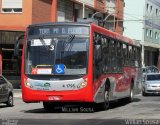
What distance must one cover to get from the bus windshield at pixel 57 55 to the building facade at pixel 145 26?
54.7 m

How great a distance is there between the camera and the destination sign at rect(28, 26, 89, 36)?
19.4 m

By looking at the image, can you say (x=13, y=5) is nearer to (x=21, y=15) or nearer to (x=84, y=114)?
(x=21, y=15)

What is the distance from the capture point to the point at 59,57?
1908 centimetres

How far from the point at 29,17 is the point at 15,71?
20.6ft

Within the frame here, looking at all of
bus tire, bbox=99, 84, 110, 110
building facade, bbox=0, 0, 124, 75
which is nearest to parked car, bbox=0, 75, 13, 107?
bus tire, bbox=99, 84, 110, 110

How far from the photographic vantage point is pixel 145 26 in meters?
76.1

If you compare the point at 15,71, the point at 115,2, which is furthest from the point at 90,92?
the point at 115,2

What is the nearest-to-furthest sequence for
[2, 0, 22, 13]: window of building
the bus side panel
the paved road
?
the paved road
the bus side panel
[2, 0, 22, 13]: window of building

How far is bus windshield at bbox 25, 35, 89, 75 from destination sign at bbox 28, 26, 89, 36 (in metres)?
0.22

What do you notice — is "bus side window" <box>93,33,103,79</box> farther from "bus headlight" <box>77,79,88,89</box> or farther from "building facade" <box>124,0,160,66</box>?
"building facade" <box>124,0,160,66</box>

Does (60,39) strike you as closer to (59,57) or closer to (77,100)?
(59,57)

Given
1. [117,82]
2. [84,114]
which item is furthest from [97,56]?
[117,82]

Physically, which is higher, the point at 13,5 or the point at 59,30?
the point at 13,5

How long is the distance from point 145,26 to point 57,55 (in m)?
58.2
